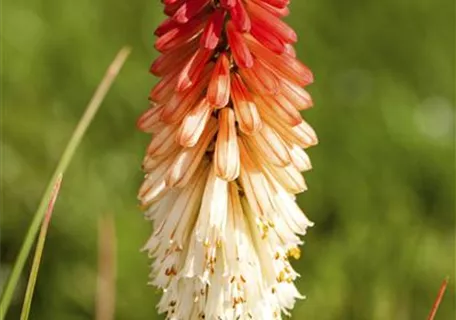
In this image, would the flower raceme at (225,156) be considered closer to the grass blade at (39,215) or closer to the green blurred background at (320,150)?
the grass blade at (39,215)

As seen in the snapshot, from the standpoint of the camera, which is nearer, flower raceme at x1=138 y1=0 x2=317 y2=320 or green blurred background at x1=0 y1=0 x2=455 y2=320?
flower raceme at x1=138 y1=0 x2=317 y2=320

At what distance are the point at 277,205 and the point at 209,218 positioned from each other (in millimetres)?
269

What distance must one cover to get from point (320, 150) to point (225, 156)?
11.5ft

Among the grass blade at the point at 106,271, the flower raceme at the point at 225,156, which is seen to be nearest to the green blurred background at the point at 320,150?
the grass blade at the point at 106,271

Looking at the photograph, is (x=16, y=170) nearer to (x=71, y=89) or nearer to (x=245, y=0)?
(x=71, y=89)

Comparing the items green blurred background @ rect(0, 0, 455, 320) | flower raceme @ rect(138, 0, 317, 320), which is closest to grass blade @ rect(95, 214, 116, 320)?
green blurred background @ rect(0, 0, 455, 320)

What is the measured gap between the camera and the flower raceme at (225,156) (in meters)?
3.80

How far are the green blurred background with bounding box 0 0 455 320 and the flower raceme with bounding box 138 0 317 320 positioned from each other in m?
1.85

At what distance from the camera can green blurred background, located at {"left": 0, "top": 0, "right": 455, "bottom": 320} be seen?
6.03 m

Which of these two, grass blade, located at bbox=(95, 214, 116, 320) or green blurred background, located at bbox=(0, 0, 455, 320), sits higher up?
green blurred background, located at bbox=(0, 0, 455, 320)

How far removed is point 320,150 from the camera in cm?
720

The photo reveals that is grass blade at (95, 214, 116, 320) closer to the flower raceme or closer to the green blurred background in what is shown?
the green blurred background

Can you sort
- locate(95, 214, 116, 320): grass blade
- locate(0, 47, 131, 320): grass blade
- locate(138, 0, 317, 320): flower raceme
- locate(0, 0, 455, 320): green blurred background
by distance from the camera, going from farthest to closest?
locate(0, 0, 455, 320): green blurred background
locate(95, 214, 116, 320): grass blade
locate(138, 0, 317, 320): flower raceme
locate(0, 47, 131, 320): grass blade

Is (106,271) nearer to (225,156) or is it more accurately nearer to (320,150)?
(225,156)
